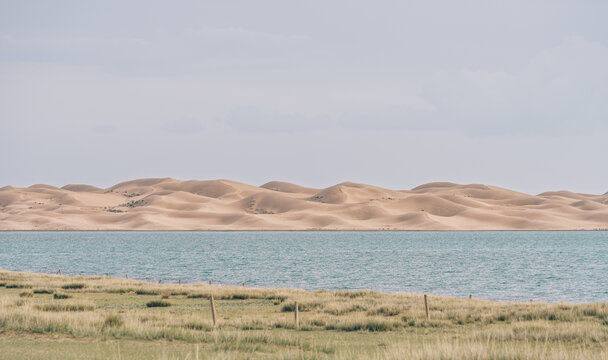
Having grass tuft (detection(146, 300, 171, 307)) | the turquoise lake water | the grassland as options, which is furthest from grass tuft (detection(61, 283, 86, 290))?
the turquoise lake water

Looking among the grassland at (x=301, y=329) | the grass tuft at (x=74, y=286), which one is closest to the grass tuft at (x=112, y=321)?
the grassland at (x=301, y=329)

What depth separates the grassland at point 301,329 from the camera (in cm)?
1634

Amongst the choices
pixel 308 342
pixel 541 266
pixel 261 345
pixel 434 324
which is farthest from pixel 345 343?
pixel 541 266

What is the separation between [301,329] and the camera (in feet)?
77.8

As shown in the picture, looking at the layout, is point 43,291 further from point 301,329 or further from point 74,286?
point 301,329

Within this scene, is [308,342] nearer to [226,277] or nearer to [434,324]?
[434,324]

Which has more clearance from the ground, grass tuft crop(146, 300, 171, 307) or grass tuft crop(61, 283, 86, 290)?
grass tuft crop(61, 283, 86, 290)

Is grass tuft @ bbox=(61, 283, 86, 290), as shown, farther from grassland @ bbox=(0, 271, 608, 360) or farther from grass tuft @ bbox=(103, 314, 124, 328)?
grass tuft @ bbox=(103, 314, 124, 328)

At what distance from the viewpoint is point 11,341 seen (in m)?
18.3

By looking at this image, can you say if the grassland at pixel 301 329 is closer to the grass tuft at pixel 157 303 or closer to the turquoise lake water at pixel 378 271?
the grass tuft at pixel 157 303

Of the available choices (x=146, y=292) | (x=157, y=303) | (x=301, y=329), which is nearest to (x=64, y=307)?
(x=157, y=303)

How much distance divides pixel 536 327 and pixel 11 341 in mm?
16087

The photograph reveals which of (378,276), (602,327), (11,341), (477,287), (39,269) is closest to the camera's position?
(11,341)

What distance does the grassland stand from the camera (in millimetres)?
16344
